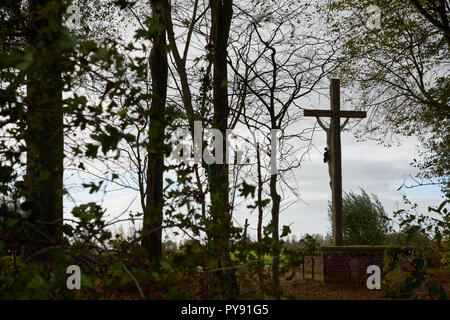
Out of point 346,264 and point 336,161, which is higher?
point 336,161

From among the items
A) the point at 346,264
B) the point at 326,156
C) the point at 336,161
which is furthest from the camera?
the point at 326,156

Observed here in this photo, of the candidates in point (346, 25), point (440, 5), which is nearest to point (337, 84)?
point (346, 25)

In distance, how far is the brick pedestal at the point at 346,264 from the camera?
10359 mm

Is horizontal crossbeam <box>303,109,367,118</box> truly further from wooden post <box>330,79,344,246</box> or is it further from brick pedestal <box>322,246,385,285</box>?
brick pedestal <box>322,246,385,285</box>

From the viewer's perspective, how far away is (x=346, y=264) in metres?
10.4

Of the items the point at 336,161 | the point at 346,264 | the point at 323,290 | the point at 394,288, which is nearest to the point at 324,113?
the point at 336,161

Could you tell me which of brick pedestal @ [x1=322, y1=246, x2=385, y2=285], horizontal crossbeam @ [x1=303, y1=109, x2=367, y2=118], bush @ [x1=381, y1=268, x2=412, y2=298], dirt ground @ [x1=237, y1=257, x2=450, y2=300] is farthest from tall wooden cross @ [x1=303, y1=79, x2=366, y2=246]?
bush @ [x1=381, y1=268, x2=412, y2=298]

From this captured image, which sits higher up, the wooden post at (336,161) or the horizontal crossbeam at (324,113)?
the horizontal crossbeam at (324,113)

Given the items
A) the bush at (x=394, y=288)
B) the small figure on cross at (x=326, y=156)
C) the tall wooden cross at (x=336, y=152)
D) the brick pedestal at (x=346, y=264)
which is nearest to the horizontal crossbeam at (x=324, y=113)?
the tall wooden cross at (x=336, y=152)

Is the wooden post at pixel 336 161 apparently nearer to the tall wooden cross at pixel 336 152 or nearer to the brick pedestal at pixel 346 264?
the tall wooden cross at pixel 336 152

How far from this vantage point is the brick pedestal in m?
10.4

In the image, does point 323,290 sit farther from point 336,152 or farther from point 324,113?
point 324,113

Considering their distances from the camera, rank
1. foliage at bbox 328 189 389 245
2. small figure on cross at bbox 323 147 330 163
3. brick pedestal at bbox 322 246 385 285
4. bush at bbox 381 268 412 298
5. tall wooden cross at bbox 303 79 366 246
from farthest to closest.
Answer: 1. foliage at bbox 328 189 389 245
2. small figure on cross at bbox 323 147 330 163
3. tall wooden cross at bbox 303 79 366 246
4. brick pedestal at bbox 322 246 385 285
5. bush at bbox 381 268 412 298
